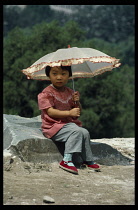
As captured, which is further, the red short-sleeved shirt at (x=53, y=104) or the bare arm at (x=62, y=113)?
the red short-sleeved shirt at (x=53, y=104)

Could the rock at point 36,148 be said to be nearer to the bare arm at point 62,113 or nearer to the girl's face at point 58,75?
the bare arm at point 62,113

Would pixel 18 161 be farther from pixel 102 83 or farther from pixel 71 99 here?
pixel 102 83

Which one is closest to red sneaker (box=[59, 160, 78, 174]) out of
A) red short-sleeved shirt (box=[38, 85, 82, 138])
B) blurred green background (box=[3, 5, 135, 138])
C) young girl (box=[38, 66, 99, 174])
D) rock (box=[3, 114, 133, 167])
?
young girl (box=[38, 66, 99, 174])

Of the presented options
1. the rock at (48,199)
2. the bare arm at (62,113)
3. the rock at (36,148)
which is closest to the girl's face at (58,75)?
the bare arm at (62,113)

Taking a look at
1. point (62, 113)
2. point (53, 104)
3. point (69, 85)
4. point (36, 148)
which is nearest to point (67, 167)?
point (36, 148)

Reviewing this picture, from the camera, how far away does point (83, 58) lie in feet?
14.2

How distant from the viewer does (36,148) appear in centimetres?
443

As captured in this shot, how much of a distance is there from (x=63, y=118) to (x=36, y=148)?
21.4 inches

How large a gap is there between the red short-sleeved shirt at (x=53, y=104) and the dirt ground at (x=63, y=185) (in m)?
0.47

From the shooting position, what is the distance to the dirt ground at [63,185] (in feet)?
10.3

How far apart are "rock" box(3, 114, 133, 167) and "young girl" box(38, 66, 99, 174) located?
158mm

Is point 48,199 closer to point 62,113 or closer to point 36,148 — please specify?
point 36,148

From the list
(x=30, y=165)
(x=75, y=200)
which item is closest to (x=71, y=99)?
(x=30, y=165)

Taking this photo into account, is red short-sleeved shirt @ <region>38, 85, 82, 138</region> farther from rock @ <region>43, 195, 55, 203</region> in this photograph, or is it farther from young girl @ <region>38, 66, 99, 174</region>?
rock @ <region>43, 195, 55, 203</region>
